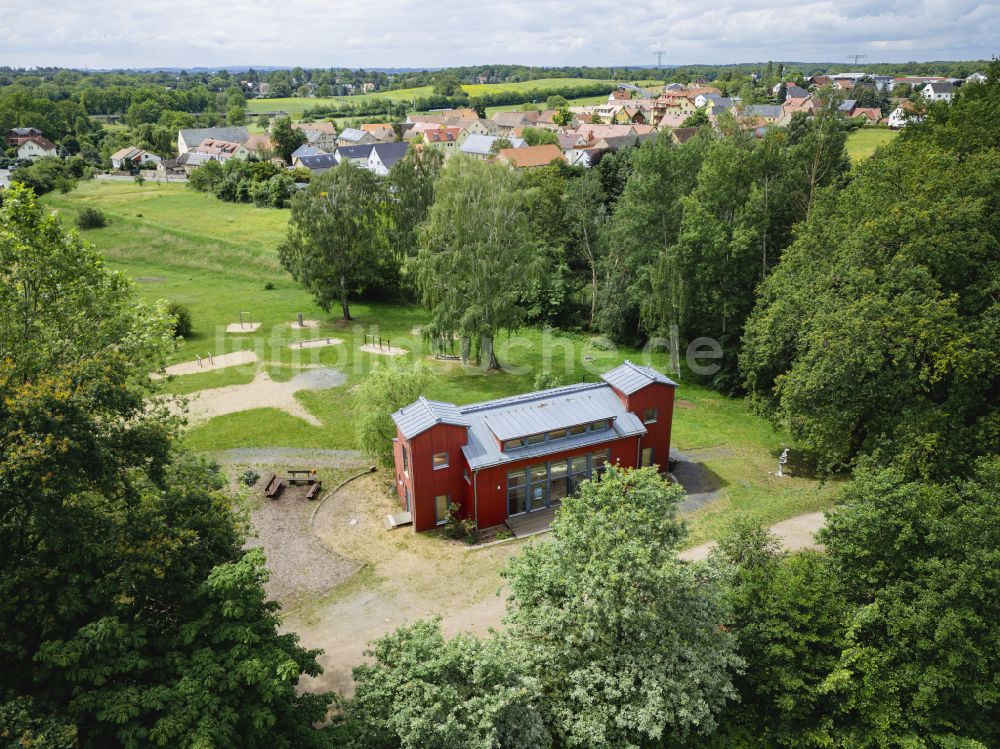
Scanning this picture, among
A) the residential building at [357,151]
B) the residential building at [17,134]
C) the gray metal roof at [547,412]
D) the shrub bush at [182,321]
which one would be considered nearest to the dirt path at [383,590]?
the gray metal roof at [547,412]

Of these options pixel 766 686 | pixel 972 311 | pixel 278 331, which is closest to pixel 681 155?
pixel 972 311

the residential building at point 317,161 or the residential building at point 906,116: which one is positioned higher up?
the residential building at point 906,116

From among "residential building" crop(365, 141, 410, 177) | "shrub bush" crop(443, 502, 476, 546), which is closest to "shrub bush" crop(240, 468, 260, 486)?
"shrub bush" crop(443, 502, 476, 546)

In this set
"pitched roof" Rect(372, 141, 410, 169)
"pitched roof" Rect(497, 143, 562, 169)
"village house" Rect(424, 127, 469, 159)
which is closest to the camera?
"pitched roof" Rect(497, 143, 562, 169)

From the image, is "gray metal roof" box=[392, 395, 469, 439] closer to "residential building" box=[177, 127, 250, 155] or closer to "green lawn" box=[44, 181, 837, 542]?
"green lawn" box=[44, 181, 837, 542]

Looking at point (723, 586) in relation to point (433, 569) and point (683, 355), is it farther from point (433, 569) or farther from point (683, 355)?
point (683, 355)

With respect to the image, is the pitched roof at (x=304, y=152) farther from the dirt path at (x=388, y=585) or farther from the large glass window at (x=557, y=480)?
the large glass window at (x=557, y=480)

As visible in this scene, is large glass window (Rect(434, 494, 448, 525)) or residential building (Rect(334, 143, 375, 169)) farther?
residential building (Rect(334, 143, 375, 169))
